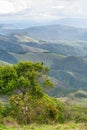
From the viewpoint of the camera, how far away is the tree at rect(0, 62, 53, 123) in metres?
49.7

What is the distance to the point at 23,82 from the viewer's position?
49.2 metres

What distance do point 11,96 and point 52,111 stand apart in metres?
7.25

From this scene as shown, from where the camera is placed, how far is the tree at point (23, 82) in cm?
4972

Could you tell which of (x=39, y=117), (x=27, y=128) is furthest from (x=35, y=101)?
(x=27, y=128)

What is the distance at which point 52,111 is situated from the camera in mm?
52312

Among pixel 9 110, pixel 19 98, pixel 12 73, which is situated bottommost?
pixel 9 110

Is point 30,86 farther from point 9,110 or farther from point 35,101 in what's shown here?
point 9,110

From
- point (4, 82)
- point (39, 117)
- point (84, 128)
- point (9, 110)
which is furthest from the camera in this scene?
point (9, 110)

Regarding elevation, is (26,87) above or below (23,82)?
below

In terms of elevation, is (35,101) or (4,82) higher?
(4,82)

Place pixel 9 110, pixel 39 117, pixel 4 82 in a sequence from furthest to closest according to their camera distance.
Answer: pixel 9 110 < pixel 39 117 < pixel 4 82

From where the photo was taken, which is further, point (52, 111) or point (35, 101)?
point (35, 101)

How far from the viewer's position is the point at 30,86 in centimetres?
5112

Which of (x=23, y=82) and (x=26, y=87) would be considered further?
(x=26, y=87)
